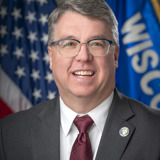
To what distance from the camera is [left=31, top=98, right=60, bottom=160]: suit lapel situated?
2059 millimetres

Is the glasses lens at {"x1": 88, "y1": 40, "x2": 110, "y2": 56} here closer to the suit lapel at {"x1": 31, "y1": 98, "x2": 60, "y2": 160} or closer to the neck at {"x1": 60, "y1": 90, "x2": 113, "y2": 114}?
the neck at {"x1": 60, "y1": 90, "x2": 113, "y2": 114}

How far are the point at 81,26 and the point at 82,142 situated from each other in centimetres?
89

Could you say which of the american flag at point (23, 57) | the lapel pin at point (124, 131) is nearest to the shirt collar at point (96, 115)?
the lapel pin at point (124, 131)

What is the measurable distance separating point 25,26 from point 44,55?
503 millimetres

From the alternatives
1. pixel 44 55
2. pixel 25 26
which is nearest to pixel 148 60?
pixel 44 55

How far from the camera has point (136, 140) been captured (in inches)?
76.9

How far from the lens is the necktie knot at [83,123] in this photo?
2053mm

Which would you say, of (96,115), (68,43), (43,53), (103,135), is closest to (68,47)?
(68,43)

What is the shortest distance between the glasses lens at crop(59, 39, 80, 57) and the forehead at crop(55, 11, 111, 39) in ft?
0.18

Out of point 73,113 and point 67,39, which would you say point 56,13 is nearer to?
point 67,39

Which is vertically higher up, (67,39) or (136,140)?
(67,39)

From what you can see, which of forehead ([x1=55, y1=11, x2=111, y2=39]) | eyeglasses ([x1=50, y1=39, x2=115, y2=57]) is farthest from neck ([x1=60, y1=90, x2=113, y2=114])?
forehead ([x1=55, y1=11, x2=111, y2=39])

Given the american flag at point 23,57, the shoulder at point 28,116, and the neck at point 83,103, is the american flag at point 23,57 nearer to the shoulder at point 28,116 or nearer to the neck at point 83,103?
the shoulder at point 28,116

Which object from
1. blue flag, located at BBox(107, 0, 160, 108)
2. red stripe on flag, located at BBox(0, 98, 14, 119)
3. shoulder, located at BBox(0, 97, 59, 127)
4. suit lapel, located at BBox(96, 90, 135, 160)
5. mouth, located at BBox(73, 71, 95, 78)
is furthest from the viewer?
red stripe on flag, located at BBox(0, 98, 14, 119)
